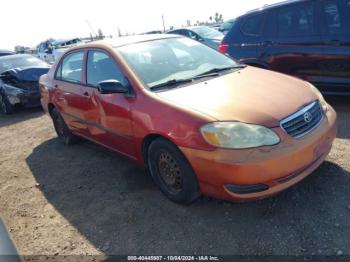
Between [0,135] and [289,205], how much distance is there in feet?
20.6

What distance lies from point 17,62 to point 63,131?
17.9 ft

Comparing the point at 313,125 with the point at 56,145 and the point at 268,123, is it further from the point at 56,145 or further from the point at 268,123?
the point at 56,145

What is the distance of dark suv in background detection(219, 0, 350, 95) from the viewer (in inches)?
210

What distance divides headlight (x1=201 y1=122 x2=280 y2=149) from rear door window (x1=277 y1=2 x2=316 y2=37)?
3.40 m

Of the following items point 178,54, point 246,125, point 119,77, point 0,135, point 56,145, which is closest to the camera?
point 246,125

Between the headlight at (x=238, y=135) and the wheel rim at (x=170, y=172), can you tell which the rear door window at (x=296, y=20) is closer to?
the headlight at (x=238, y=135)

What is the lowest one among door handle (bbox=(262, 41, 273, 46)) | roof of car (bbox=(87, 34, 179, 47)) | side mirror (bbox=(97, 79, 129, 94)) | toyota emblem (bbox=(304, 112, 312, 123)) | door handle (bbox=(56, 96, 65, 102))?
door handle (bbox=(56, 96, 65, 102))

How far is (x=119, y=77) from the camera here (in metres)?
3.93

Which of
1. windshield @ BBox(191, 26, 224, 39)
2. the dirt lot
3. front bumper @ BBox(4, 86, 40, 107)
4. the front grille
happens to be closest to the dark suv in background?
the dirt lot

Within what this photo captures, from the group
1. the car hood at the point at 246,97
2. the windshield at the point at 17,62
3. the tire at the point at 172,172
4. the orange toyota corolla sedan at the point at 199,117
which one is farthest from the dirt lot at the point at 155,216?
the windshield at the point at 17,62

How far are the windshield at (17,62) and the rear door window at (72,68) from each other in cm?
499

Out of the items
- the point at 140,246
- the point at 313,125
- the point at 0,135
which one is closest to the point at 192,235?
the point at 140,246

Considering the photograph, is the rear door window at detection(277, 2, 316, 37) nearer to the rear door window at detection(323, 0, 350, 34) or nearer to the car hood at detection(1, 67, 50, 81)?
the rear door window at detection(323, 0, 350, 34)

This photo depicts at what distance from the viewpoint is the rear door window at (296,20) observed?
220 inches
